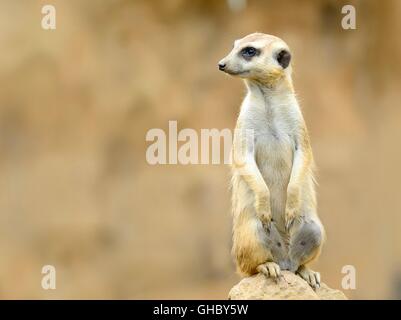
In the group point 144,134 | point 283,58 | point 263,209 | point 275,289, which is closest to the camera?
point 275,289

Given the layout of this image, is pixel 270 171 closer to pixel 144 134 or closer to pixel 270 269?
pixel 270 269

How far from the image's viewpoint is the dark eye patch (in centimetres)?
524

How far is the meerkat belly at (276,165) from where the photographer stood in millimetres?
5332

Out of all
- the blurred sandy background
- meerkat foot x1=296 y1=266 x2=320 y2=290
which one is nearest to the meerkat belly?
meerkat foot x1=296 y1=266 x2=320 y2=290

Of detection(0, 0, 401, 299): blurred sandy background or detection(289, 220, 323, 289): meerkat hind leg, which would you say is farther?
detection(0, 0, 401, 299): blurred sandy background

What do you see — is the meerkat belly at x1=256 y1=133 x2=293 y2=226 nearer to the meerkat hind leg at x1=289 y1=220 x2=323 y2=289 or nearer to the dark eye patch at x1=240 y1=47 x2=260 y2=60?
the meerkat hind leg at x1=289 y1=220 x2=323 y2=289

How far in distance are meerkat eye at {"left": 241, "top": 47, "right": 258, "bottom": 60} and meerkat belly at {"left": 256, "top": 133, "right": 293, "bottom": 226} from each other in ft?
1.31

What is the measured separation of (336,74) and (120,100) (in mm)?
1902

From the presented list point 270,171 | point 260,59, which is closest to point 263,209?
point 270,171

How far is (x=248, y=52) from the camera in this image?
207 inches

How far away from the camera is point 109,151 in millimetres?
9125

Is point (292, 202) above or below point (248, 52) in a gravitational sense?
below

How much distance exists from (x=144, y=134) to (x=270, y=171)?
12.5ft

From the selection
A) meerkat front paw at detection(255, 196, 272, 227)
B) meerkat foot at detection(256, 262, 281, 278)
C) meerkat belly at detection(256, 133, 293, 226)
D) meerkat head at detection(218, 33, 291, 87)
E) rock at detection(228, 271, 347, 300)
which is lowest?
rock at detection(228, 271, 347, 300)
